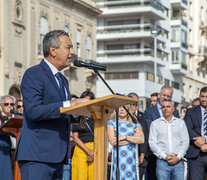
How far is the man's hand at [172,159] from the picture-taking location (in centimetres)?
1045

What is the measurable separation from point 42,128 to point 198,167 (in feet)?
20.3

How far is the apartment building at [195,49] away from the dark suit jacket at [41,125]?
5760 cm

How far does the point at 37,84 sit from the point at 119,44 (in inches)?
1850

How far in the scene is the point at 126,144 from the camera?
1024 centimetres

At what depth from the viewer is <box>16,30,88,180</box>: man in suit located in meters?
5.15

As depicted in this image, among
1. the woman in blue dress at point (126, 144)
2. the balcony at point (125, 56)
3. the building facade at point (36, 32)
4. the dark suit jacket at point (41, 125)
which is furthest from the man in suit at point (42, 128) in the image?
the balcony at point (125, 56)

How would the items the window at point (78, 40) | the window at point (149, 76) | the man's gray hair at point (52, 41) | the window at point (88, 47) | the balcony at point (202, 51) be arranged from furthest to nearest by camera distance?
1. the balcony at point (202, 51)
2. the window at point (149, 76)
3. the window at point (88, 47)
4. the window at point (78, 40)
5. the man's gray hair at point (52, 41)

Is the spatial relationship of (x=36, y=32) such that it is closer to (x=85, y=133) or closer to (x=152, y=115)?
(x=152, y=115)

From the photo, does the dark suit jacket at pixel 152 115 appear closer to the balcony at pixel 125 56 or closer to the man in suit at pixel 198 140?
the man in suit at pixel 198 140

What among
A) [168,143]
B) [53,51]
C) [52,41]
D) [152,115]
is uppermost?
[52,41]

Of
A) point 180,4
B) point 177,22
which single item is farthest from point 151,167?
A: point 180,4

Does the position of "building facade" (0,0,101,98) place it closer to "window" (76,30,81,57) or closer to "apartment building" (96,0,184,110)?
"window" (76,30,81,57)

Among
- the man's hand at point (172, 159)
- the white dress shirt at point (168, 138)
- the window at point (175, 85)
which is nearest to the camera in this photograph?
the man's hand at point (172, 159)

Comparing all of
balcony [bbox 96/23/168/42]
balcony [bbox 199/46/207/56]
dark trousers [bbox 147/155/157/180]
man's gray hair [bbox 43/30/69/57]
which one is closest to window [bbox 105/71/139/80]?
balcony [bbox 96/23/168/42]
